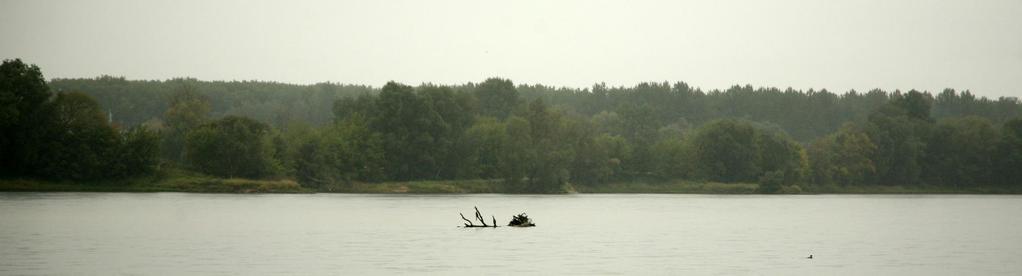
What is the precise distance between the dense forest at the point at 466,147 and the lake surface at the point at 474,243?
113ft

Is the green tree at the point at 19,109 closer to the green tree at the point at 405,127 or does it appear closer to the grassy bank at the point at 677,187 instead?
the green tree at the point at 405,127

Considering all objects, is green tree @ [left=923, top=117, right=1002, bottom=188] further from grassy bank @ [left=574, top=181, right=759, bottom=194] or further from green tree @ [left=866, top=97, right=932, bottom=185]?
grassy bank @ [left=574, top=181, right=759, bottom=194]

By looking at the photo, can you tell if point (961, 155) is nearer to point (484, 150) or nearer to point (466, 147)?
point (484, 150)

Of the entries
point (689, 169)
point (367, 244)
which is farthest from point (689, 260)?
point (689, 169)

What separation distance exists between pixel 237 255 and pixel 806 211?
73064mm

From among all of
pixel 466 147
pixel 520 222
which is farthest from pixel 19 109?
pixel 520 222

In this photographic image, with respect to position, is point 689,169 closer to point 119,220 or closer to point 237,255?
point 119,220

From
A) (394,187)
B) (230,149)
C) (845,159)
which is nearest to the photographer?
(230,149)

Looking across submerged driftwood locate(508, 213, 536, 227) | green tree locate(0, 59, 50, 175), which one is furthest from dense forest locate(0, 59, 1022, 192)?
submerged driftwood locate(508, 213, 536, 227)

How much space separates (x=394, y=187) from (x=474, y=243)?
99.5 metres

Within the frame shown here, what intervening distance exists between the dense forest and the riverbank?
3.87ft

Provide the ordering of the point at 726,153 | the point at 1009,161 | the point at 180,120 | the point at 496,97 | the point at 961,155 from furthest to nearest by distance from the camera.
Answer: the point at 496,97 < the point at 961,155 < the point at 1009,161 < the point at 726,153 < the point at 180,120

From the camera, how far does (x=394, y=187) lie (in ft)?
522

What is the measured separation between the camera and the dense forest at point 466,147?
425 feet
